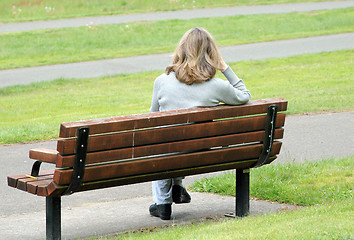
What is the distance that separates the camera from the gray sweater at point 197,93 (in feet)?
17.6

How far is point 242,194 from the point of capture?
5609 mm

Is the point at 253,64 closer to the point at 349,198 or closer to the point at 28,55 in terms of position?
the point at 28,55

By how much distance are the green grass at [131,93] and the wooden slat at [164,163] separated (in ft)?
14.7

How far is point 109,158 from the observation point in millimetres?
4781

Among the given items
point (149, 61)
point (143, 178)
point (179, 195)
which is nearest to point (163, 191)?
A: point (179, 195)

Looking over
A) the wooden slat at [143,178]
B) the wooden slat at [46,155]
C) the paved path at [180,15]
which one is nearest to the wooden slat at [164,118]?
the wooden slat at [46,155]

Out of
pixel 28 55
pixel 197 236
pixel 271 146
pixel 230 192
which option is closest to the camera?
pixel 197 236

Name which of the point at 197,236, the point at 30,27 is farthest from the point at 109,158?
the point at 30,27

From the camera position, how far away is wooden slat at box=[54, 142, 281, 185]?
473 centimetres

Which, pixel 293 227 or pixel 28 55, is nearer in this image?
pixel 293 227

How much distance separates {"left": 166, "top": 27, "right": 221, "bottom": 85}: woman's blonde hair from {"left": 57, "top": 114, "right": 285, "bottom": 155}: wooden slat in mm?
399

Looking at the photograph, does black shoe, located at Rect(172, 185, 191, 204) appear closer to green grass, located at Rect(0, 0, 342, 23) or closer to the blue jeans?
the blue jeans

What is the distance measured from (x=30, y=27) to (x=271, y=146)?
1939 centimetres

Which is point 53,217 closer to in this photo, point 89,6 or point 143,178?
point 143,178
